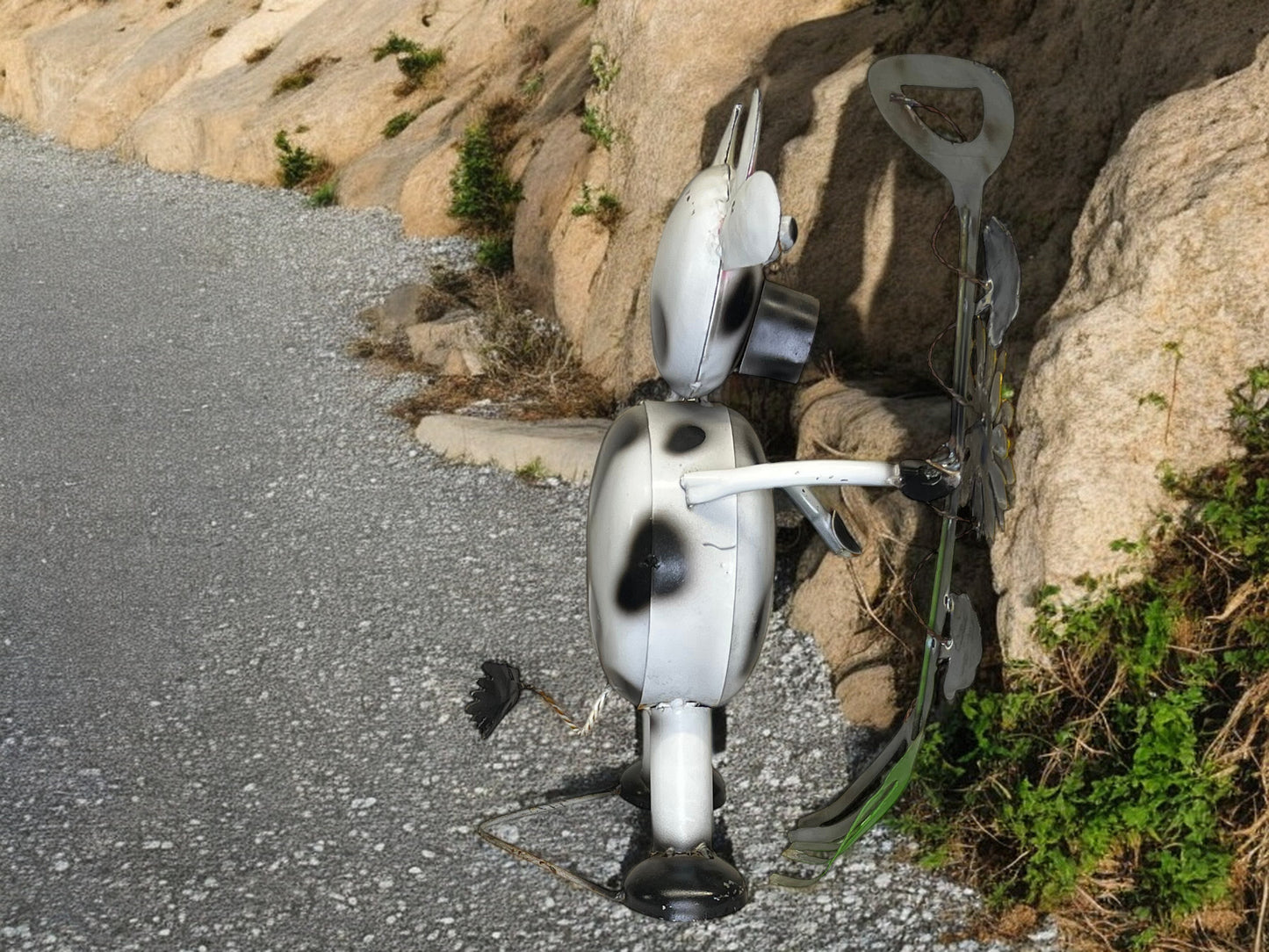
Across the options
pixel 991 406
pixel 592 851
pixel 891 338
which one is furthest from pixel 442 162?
pixel 991 406

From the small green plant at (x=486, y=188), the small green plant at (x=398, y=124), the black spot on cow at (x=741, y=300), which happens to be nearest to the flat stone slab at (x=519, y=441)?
the small green plant at (x=486, y=188)

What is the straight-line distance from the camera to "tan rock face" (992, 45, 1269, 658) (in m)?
3.04

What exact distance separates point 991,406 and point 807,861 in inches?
52.3

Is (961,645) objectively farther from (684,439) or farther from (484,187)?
(484,187)

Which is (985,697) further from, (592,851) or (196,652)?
(196,652)

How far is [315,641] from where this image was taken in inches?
179

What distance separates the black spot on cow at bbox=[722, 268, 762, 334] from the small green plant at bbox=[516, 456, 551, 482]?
2.61 m

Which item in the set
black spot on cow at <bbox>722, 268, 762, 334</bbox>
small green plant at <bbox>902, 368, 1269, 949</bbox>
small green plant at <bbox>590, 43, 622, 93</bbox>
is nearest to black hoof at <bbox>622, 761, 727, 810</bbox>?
small green plant at <bbox>902, 368, 1269, 949</bbox>

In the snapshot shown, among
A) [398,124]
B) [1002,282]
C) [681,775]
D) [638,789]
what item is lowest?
[638,789]

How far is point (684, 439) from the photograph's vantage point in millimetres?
2947

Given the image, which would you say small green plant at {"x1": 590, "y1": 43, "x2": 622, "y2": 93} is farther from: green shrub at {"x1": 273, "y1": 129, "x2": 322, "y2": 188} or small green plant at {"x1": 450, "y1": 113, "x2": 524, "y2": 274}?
green shrub at {"x1": 273, "y1": 129, "x2": 322, "y2": 188}

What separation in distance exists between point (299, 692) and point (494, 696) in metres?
0.93

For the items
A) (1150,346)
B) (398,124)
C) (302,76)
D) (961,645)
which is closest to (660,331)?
(961,645)

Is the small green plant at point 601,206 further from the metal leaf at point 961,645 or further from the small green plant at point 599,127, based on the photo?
the metal leaf at point 961,645
